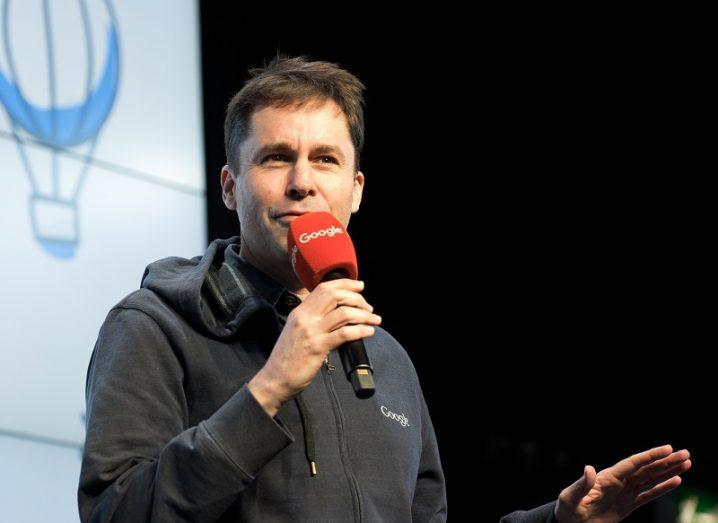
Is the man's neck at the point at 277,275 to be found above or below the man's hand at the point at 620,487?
above

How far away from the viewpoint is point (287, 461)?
145cm

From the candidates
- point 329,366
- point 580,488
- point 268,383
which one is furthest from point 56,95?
point 580,488

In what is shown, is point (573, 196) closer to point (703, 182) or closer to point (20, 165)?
point (703, 182)

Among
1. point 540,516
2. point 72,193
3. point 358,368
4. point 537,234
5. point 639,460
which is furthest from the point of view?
point 537,234

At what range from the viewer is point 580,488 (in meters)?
1.69

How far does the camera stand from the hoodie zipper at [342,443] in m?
1.46

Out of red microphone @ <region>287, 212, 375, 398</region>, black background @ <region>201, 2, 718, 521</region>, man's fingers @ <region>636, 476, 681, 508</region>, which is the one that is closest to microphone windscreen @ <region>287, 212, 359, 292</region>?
red microphone @ <region>287, 212, 375, 398</region>

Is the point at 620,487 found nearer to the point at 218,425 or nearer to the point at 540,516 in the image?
the point at 540,516

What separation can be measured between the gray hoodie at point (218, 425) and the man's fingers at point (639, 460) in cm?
34

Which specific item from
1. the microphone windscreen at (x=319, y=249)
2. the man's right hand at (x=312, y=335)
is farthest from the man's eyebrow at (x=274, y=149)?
the man's right hand at (x=312, y=335)

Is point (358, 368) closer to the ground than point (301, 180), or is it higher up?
closer to the ground

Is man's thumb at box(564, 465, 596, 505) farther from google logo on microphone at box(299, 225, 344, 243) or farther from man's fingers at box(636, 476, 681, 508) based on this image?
google logo on microphone at box(299, 225, 344, 243)

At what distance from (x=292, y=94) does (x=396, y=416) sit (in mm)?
581

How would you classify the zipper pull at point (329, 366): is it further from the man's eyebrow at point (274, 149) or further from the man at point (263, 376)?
the man's eyebrow at point (274, 149)
